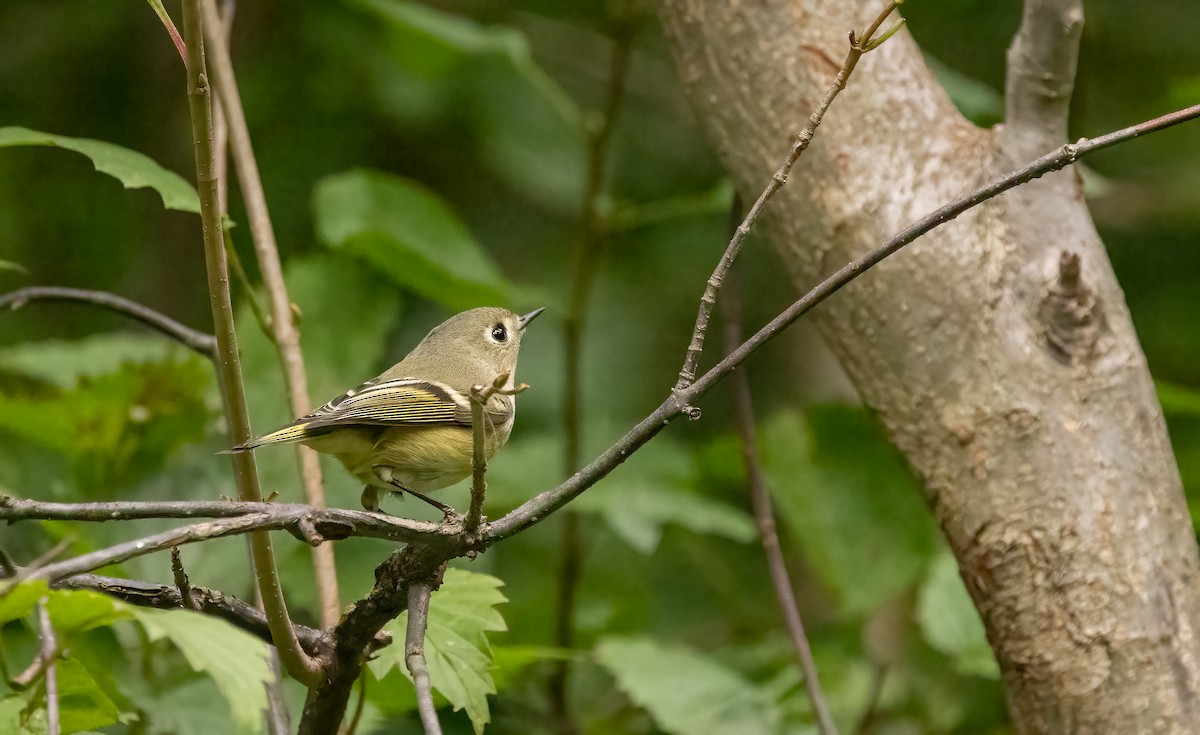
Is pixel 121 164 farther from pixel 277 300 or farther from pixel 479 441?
pixel 479 441

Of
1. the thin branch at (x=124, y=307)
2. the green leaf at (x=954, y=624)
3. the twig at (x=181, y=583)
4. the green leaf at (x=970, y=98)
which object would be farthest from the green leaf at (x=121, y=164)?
the green leaf at (x=970, y=98)

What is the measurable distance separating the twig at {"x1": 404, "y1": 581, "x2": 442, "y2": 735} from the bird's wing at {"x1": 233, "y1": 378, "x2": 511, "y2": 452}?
0.45 m

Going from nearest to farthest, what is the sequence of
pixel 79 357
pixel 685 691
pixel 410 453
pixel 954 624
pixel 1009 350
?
1. pixel 1009 350
2. pixel 410 453
3. pixel 685 691
4. pixel 954 624
5. pixel 79 357

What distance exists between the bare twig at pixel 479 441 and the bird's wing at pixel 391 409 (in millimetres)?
547

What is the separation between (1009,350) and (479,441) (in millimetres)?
1102

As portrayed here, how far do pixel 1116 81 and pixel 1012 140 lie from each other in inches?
92.9

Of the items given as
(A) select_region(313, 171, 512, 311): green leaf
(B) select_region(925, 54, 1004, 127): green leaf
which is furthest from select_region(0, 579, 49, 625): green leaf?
(B) select_region(925, 54, 1004, 127): green leaf

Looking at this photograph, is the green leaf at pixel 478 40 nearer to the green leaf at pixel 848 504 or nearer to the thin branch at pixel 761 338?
the green leaf at pixel 848 504

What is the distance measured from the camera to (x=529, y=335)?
14.4ft

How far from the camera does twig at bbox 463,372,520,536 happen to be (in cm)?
109

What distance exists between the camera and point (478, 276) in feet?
9.43

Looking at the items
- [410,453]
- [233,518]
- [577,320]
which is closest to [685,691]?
[410,453]

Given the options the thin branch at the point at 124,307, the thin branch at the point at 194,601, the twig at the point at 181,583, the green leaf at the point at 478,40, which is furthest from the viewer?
the green leaf at the point at 478,40

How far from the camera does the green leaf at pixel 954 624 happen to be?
2426 millimetres
